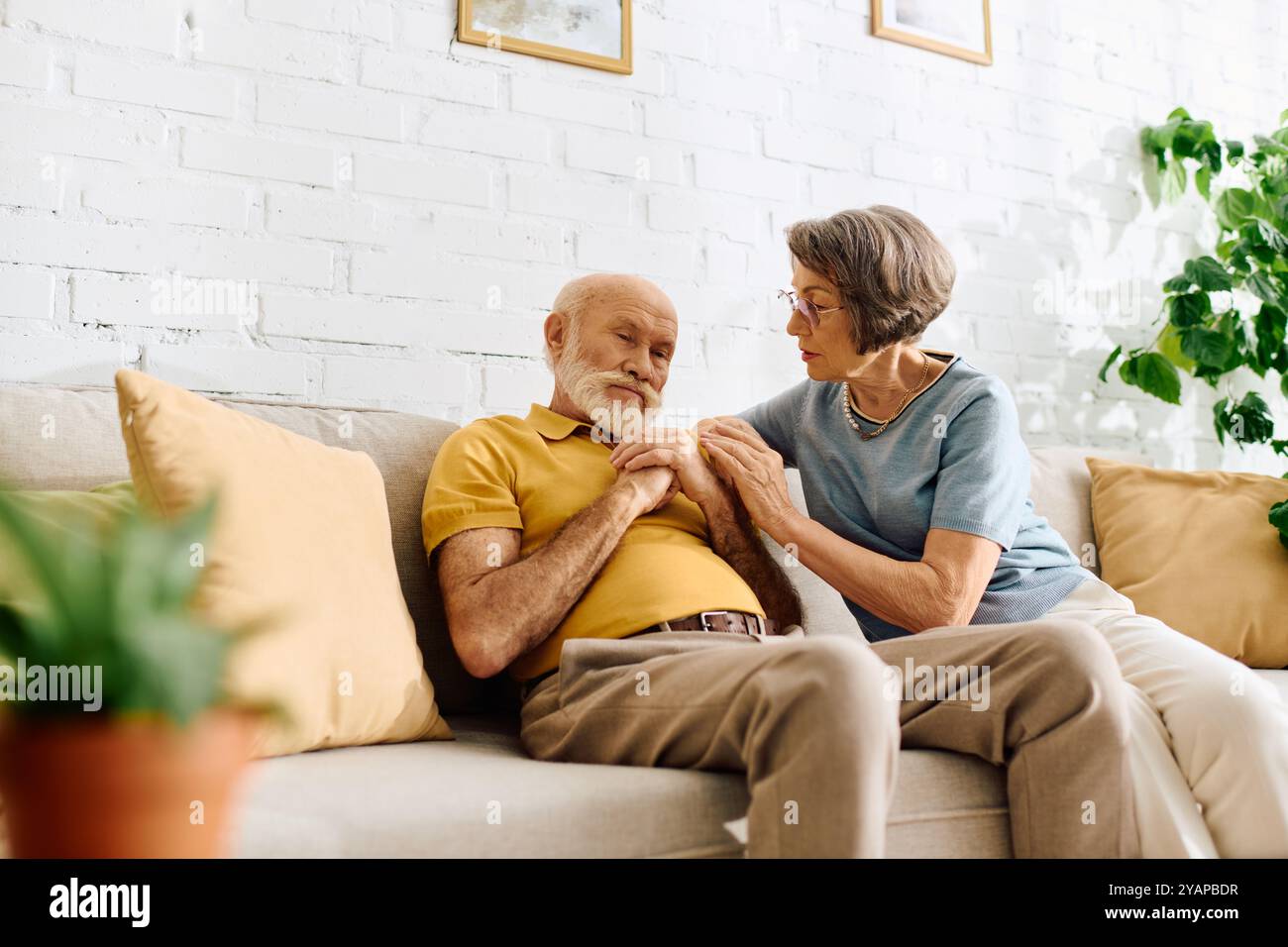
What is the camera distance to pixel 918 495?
5.65ft

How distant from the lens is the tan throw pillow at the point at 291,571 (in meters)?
1.22

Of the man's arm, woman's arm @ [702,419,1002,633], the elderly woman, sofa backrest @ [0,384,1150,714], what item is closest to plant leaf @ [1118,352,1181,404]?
the elderly woman

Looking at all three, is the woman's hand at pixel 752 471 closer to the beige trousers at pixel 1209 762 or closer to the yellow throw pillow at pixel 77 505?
the beige trousers at pixel 1209 762

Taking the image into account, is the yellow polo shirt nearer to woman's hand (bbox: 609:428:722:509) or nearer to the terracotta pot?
woman's hand (bbox: 609:428:722:509)

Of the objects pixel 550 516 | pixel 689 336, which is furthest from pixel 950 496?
pixel 689 336

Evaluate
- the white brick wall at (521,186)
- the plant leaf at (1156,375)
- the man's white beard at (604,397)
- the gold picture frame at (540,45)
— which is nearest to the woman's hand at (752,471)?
the man's white beard at (604,397)

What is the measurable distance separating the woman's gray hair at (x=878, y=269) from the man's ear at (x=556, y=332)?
0.44m

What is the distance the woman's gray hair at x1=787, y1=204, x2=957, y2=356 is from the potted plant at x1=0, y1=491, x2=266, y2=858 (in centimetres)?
145

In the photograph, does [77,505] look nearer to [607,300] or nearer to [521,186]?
[607,300]

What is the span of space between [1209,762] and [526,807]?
0.89 m

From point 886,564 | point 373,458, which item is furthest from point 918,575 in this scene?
point 373,458

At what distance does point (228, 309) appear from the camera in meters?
1.86

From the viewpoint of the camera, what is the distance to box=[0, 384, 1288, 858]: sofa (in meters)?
1.01

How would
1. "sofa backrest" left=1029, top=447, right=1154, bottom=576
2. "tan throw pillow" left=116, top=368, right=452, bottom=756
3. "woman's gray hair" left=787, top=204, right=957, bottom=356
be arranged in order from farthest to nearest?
"sofa backrest" left=1029, top=447, right=1154, bottom=576, "woman's gray hair" left=787, top=204, right=957, bottom=356, "tan throw pillow" left=116, top=368, right=452, bottom=756
